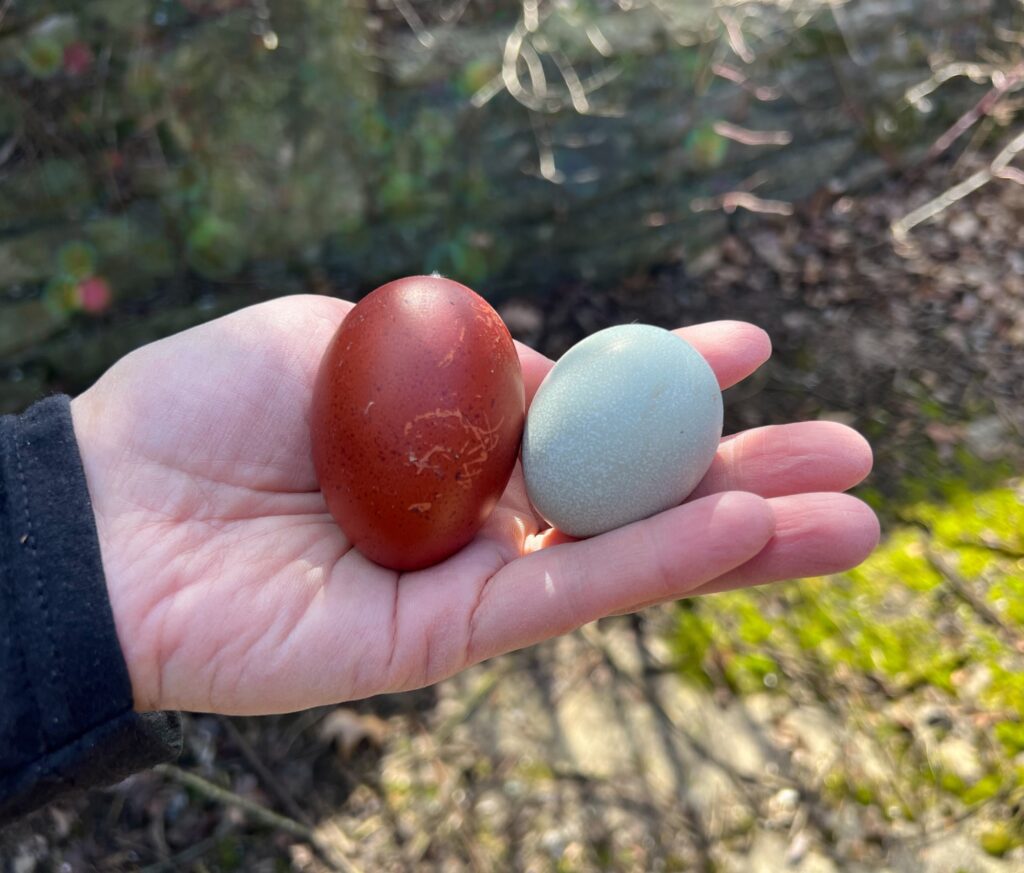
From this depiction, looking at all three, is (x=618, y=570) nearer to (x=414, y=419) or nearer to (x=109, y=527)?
(x=414, y=419)

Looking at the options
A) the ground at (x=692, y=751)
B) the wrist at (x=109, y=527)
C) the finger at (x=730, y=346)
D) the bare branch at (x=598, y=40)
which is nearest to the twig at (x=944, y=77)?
the bare branch at (x=598, y=40)

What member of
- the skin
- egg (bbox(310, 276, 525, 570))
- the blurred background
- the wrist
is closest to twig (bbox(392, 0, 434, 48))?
the blurred background

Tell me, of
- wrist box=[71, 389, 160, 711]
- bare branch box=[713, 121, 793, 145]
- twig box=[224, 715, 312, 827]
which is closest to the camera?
wrist box=[71, 389, 160, 711]

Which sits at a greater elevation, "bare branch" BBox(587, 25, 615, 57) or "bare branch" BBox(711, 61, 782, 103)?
"bare branch" BBox(587, 25, 615, 57)

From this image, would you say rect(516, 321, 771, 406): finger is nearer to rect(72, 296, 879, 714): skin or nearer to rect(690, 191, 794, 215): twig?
rect(72, 296, 879, 714): skin

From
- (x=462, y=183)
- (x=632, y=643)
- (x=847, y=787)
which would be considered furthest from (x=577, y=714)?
(x=462, y=183)

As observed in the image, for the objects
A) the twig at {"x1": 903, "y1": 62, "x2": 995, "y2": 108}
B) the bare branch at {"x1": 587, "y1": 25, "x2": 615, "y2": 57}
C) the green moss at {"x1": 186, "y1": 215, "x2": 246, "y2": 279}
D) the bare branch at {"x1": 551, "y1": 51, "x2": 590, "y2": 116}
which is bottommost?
the green moss at {"x1": 186, "y1": 215, "x2": 246, "y2": 279}
